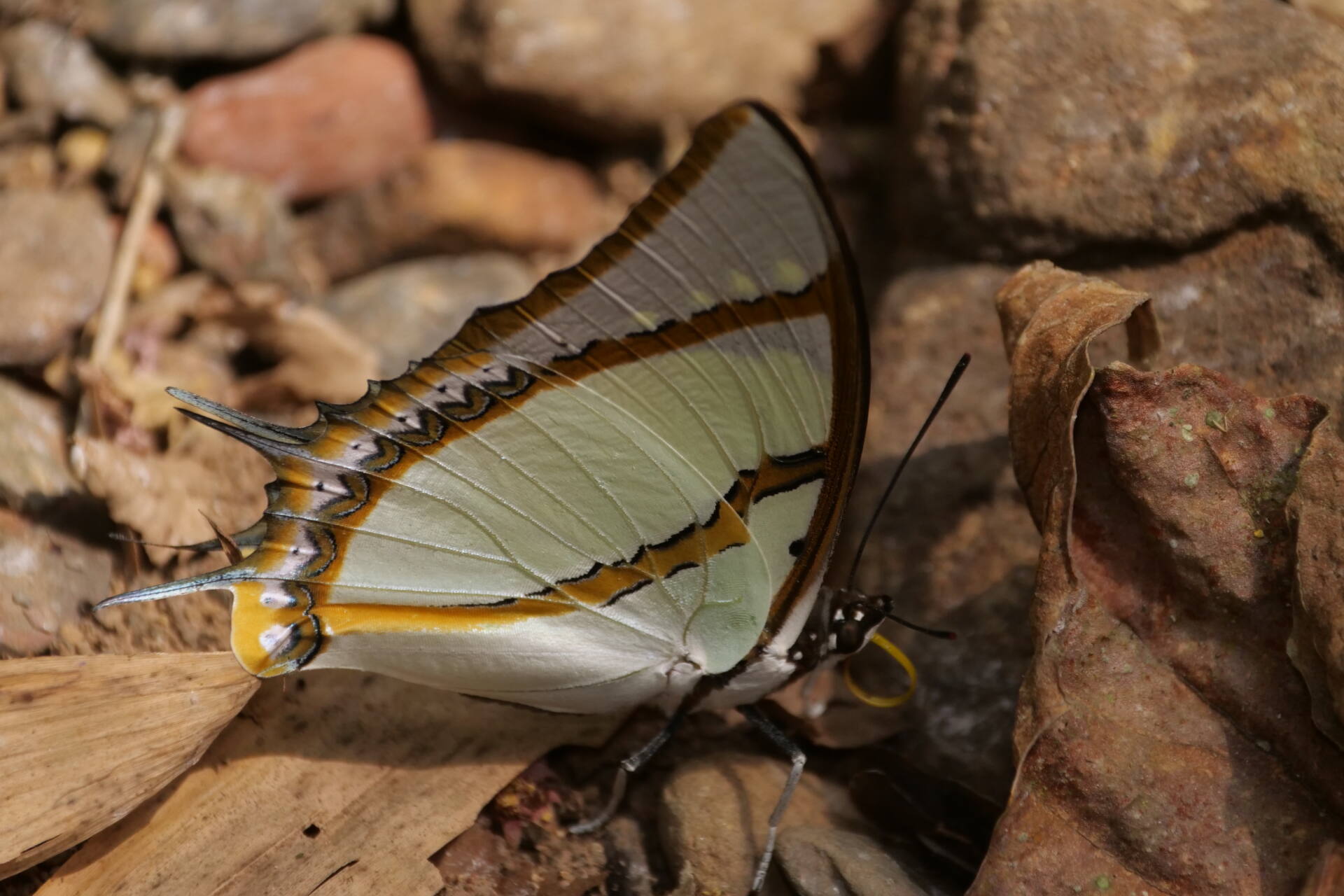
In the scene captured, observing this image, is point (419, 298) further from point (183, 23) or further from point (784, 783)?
point (784, 783)

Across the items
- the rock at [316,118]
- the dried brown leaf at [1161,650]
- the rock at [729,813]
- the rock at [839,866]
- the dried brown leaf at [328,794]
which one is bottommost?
the rock at [729,813]

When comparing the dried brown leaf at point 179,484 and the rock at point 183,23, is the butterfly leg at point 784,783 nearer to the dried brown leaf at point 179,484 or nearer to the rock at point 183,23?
the dried brown leaf at point 179,484

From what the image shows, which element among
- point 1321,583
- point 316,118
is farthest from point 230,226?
point 1321,583

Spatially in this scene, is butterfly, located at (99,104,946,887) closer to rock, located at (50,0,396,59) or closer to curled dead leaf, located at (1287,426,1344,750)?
curled dead leaf, located at (1287,426,1344,750)

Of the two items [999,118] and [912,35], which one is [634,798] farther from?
[912,35]

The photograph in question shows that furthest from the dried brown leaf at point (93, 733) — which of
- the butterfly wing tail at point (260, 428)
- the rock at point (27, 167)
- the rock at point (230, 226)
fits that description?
the rock at point (27, 167)
